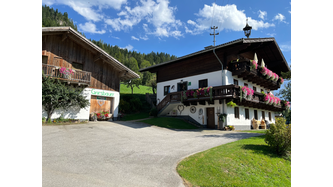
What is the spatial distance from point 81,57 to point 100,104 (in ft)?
17.0

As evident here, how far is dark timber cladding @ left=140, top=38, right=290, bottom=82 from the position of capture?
1936 centimetres

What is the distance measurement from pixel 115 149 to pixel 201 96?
500 inches

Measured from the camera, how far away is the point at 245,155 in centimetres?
754

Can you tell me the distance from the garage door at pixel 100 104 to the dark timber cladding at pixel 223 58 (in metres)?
8.81

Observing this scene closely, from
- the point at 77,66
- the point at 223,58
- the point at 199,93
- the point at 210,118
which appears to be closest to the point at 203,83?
the point at 199,93

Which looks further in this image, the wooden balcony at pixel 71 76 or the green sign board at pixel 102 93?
the green sign board at pixel 102 93

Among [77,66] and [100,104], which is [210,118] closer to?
[100,104]

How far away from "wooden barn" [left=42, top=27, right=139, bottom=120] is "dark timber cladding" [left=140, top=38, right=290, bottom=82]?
19.0 feet

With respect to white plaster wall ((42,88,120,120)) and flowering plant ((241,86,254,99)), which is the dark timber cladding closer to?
flowering plant ((241,86,254,99))

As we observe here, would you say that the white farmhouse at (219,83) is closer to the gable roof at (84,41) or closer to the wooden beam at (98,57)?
the gable roof at (84,41)

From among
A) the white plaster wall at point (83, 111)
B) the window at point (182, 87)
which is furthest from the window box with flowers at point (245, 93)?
the white plaster wall at point (83, 111)

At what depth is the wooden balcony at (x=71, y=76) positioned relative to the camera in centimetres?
1597
